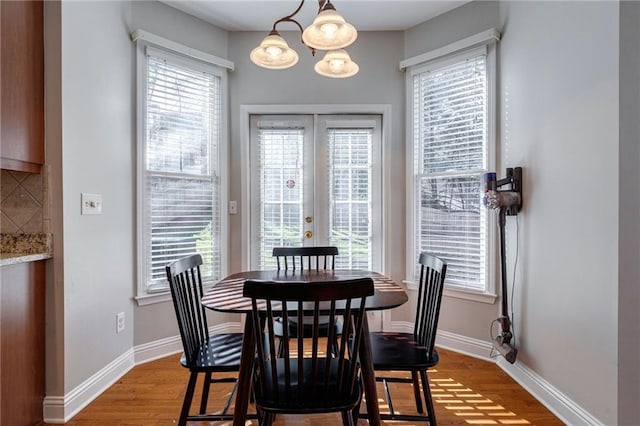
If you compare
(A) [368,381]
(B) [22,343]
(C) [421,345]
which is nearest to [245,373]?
(A) [368,381]

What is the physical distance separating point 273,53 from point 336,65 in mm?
357

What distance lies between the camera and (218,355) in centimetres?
174

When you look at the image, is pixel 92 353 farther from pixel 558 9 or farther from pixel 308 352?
pixel 558 9

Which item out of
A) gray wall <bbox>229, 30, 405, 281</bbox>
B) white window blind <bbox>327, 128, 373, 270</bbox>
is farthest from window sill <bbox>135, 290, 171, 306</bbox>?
white window blind <bbox>327, 128, 373, 270</bbox>

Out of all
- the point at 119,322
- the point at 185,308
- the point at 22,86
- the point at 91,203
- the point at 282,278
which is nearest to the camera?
the point at 185,308

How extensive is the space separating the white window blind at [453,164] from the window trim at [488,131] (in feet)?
0.09

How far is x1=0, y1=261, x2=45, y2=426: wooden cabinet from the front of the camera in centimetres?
171

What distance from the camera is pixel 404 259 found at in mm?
3178

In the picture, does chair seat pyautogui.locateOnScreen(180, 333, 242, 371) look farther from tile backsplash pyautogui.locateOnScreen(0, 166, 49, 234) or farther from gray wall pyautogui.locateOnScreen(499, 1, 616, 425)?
gray wall pyautogui.locateOnScreen(499, 1, 616, 425)

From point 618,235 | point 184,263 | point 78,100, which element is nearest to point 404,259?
point 618,235

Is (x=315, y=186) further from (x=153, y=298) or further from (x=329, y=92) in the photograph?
(x=153, y=298)

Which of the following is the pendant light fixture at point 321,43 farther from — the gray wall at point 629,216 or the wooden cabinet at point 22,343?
the wooden cabinet at point 22,343

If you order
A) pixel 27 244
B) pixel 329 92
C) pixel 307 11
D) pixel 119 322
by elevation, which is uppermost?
pixel 307 11

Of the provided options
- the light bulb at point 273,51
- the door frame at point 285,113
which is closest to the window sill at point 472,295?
the door frame at point 285,113
